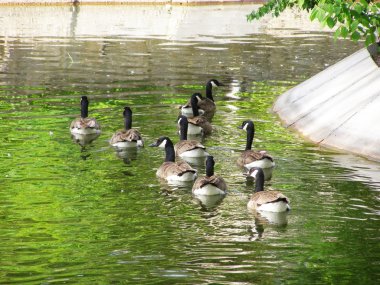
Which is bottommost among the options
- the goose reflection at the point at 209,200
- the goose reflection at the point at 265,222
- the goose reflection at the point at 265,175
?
the goose reflection at the point at 265,175

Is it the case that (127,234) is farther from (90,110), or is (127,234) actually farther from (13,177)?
(90,110)

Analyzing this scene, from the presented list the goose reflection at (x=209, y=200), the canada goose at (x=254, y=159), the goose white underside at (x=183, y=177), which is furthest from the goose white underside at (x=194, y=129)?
the goose reflection at (x=209, y=200)

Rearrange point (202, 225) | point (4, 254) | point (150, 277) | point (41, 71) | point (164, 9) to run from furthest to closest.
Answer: point (164, 9)
point (41, 71)
point (202, 225)
point (4, 254)
point (150, 277)

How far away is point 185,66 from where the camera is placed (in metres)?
39.4

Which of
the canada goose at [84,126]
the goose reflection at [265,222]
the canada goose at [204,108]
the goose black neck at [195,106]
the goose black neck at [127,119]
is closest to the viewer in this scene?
the goose reflection at [265,222]

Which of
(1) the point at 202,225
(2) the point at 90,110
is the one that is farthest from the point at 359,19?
(2) the point at 90,110

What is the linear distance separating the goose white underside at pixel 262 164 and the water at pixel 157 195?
0.25 meters

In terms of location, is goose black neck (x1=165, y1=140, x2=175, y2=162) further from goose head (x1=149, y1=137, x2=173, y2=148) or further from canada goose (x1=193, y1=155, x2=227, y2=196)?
canada goose (x1=193, y1=155, x2=227, y2=196)

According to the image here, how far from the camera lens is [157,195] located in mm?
19641

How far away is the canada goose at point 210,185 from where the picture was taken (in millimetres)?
19328

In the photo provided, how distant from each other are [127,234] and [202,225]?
1.34 meters

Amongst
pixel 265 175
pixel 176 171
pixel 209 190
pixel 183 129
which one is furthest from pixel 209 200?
pixel 183 129

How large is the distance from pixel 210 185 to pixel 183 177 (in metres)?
1.62

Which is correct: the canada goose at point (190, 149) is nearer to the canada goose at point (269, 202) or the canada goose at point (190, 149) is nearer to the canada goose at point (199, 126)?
the canada goose at point (199, 126)
